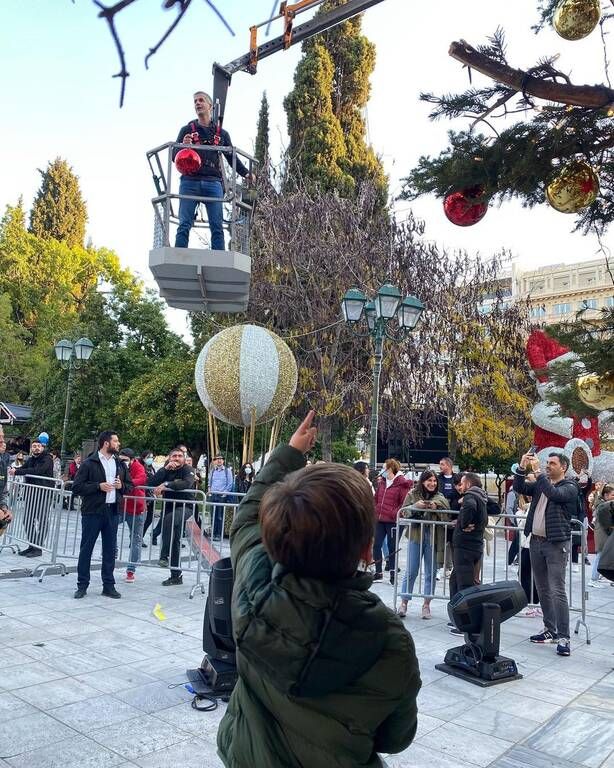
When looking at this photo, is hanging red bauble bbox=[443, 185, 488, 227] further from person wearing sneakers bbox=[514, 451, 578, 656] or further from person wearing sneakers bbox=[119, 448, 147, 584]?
person wearing sneakers bbox=[119, 448, 147, 584]

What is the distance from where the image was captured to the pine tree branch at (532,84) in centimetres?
269

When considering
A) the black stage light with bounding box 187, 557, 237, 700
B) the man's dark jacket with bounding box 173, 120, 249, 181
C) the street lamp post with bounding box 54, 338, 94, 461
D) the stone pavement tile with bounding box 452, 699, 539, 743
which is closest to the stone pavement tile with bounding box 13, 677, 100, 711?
the black stage light with bounding box 187, 557, 237, 700

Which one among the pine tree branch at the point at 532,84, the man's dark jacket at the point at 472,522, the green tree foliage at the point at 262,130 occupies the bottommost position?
the man's dark jacket at the point at 472,522

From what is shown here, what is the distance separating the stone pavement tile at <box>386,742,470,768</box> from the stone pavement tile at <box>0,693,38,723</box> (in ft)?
7.88

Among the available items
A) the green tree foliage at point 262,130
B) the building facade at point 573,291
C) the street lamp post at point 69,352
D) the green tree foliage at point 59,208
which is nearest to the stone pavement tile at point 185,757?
the building facade at point 573,291

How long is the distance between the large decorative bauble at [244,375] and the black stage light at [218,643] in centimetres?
697

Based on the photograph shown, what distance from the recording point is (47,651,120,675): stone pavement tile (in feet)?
16.8

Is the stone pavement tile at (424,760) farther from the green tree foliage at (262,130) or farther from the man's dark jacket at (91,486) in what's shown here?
the green tree foliage at (262,130)

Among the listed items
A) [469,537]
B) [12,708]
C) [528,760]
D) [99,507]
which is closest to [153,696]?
[12,708]

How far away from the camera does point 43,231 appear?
4847 cm

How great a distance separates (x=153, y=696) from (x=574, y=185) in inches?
171

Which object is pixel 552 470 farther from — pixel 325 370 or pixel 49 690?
pixel 325 370

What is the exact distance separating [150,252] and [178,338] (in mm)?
19248

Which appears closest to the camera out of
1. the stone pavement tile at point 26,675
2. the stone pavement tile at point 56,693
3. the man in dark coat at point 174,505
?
the stone pavement tile at point 56,693
